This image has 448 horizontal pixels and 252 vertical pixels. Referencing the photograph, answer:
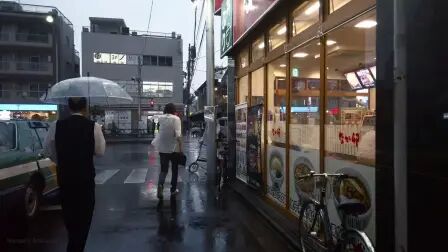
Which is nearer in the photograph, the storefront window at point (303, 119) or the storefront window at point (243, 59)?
the storefront window at point (303, 119)

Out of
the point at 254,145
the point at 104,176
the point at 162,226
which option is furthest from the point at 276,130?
the point at 104,176

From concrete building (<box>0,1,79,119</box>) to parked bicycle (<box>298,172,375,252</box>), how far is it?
3878 cm

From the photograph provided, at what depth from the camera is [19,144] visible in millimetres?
7160

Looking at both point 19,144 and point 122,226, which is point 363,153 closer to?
point 122,226

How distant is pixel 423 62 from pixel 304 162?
3359 mm

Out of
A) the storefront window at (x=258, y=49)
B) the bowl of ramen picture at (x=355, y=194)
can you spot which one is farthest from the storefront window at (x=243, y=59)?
the bowl of ramen picture at (x=355, y=194)

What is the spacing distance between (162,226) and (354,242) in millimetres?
3751

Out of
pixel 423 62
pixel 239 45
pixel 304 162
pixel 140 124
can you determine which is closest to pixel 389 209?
pixel 423 62

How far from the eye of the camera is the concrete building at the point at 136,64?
47.6m

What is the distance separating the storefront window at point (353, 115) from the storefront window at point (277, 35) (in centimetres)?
181

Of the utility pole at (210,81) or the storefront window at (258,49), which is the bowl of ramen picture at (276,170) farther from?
the utility pole at (210,81)

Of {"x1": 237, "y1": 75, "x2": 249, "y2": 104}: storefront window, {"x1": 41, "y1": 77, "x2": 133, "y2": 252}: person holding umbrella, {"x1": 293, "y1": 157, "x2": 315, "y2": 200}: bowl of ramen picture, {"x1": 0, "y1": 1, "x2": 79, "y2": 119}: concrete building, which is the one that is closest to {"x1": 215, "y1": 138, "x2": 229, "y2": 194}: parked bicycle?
{"x1": 237, "y1": 75, "x2": 249, "y2": 104}: storefront window

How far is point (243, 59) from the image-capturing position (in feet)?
35.4

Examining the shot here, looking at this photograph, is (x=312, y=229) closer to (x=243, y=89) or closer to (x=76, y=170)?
(x=76, y=170)
